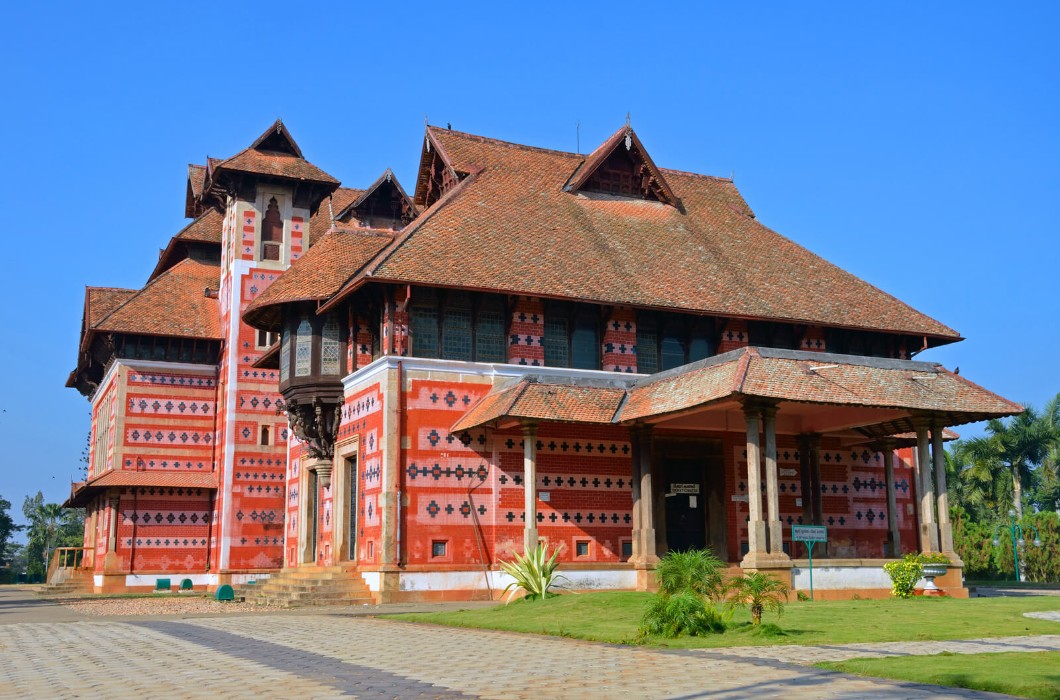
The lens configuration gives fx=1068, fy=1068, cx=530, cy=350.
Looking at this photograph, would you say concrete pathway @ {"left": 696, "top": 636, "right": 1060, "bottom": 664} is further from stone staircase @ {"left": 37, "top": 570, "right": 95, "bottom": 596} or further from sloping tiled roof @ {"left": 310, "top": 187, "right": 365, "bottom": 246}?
stone staircase @ {"left": 37, "top": 570, "right": 95, "bottom": 596}

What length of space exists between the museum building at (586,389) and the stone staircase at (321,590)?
27 cm

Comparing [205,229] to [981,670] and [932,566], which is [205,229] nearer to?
[932,566]

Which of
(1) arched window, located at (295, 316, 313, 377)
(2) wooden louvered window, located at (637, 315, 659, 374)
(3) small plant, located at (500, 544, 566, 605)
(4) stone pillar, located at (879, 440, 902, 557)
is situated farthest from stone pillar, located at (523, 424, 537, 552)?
(4) stone pillar, located at (879, 440, 902, 557)

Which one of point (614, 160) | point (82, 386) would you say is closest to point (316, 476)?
point (614, 160)

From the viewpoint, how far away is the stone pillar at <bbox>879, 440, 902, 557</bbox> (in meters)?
30.8

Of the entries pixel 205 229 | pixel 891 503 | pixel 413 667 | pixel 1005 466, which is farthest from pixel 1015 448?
pixel 413 667

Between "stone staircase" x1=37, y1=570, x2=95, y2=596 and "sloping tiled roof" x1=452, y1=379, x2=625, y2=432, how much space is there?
77.6ft

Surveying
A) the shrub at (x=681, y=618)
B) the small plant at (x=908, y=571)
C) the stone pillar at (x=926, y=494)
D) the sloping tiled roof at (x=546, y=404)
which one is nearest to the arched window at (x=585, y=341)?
the sloping tiled roof at (x=546, y=404)

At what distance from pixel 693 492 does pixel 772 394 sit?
7.98 metres

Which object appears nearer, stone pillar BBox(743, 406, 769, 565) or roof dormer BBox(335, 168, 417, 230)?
stone pillar BBox(743, 406, 769, 565)

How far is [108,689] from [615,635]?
7.30 meters

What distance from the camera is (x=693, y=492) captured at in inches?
1169

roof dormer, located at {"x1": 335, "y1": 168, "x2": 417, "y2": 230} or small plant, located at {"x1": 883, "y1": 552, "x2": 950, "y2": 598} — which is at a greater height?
roof dormer, located at {"x1": 335, "y1": 168, "x2": 417, "y2": 230}

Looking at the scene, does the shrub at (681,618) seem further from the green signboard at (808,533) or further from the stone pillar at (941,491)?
the stone pillar at (941,491)
